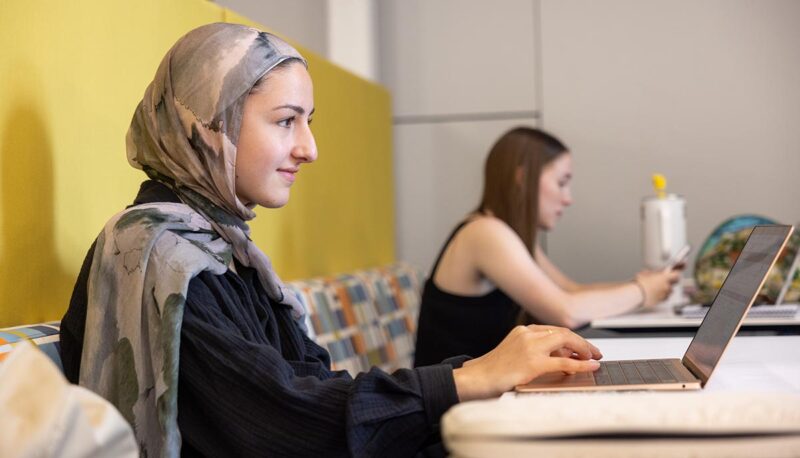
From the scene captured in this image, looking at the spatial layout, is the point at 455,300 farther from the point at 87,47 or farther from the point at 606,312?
the point at 87,47

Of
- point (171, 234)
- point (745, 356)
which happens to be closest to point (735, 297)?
point (745, 356)

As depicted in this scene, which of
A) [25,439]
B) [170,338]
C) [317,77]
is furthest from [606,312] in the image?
[25,439]

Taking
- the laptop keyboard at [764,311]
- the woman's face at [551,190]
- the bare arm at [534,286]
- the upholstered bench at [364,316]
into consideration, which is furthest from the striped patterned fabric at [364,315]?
the laptop keyboard at [764,311]

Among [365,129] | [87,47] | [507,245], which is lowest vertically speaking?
[507,245]

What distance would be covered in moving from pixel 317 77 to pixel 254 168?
1.51 metres

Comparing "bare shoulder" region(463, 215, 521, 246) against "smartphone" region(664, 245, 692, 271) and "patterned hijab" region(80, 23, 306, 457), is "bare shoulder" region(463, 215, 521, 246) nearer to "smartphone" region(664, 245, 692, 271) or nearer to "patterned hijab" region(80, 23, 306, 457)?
"smartphone" region(664, 245, 692, 271)

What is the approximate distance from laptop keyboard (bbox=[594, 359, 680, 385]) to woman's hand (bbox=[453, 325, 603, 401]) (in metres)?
0.03

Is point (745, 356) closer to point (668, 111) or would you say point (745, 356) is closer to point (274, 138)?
point (274, 138)

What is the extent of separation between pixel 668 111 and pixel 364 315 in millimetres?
1664

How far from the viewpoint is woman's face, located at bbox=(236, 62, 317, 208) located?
58.7 inches

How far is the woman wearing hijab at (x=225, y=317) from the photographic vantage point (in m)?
1.18

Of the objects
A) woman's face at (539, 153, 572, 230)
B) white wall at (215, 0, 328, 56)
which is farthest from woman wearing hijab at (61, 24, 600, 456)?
white wall at (215, 0, 328, 56)

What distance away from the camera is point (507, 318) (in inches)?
107

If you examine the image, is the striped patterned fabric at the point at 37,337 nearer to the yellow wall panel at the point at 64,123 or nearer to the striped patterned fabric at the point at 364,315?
the yellow wall panel at the point at 64,123
